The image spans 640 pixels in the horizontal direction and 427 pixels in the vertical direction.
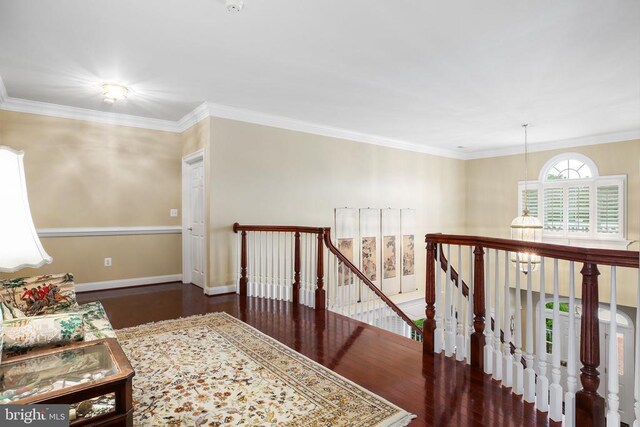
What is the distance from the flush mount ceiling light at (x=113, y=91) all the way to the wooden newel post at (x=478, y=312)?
162 inches

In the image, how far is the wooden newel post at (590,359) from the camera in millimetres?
1679

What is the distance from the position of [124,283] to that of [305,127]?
12.2ft

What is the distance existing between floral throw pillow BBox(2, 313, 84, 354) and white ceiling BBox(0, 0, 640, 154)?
2159mm

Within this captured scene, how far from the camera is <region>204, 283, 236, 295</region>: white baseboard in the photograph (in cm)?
476

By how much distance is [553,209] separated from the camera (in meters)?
7.17

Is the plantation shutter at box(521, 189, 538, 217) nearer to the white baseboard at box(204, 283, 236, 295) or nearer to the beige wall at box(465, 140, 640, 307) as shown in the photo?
the beige wall at box(465, 140, 640, 307)

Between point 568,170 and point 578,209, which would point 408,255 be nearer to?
point 578,209

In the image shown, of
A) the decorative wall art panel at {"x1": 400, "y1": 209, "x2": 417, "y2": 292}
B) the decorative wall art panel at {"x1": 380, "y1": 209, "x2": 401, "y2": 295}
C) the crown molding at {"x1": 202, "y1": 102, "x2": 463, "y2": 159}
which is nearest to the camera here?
the crown molding at {"x1": 202, "y1": 102, "x2": 463, "y2": 159}

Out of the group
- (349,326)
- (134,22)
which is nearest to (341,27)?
(134,22)

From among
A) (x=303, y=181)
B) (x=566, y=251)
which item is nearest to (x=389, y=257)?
(x=303, y=181)

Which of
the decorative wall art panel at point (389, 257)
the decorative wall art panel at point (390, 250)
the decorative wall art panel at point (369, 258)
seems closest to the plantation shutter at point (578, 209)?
the decorative wall art panel at point (390, 250)

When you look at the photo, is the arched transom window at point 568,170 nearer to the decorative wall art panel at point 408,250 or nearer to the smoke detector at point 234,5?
the decorative wall art panel at point 408,250

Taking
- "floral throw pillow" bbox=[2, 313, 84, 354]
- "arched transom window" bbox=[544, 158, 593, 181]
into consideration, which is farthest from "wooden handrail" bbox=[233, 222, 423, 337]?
"arched transom window" bbox=[544, 158, 593, 181]

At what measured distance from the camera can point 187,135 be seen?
5.47 meters
